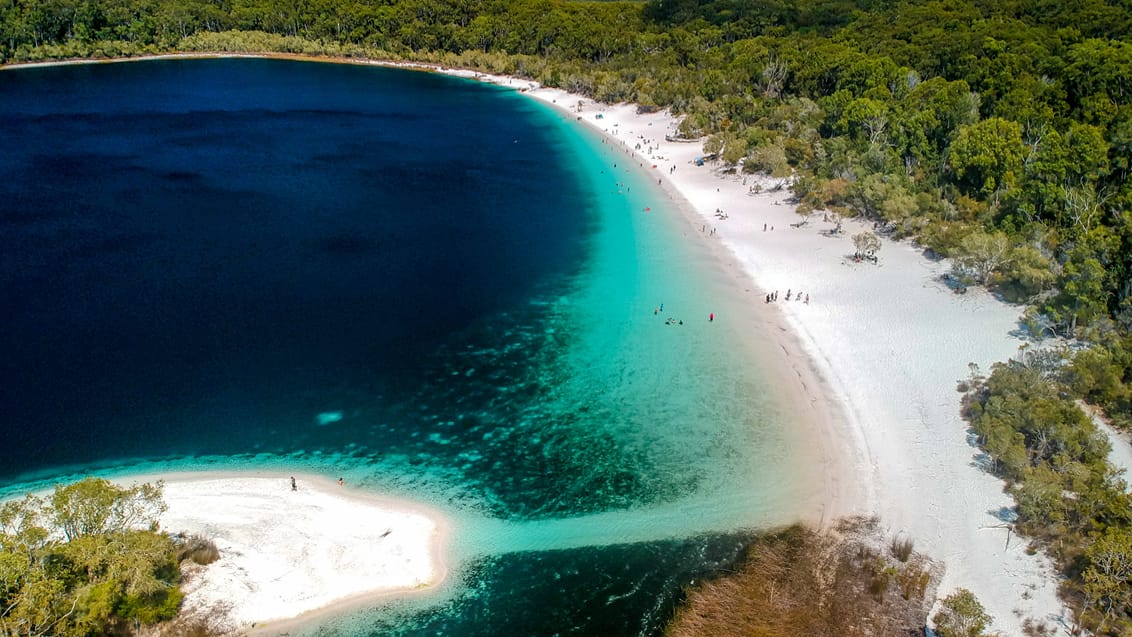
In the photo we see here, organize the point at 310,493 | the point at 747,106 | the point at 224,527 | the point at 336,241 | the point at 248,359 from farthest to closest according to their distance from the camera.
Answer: the point at 747,106, the point at 336,241, the point at 248,359, the point at 310,493, the point at 224,527

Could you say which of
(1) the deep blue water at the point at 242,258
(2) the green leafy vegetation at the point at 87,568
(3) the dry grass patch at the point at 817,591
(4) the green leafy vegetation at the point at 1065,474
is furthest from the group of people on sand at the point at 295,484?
(4) the green leafy vegetation at the point at 1065,474

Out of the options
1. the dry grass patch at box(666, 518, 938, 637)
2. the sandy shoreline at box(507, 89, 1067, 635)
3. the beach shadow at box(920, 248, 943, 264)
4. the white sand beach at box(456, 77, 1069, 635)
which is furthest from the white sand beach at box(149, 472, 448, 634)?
the beach shadow at box(920, 248, 943, 264)

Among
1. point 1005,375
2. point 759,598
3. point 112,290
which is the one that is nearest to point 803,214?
point 1005,375

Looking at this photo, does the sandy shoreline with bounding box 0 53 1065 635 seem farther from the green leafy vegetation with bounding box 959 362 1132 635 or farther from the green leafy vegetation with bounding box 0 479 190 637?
the green leafy vegetation with bounding box 0 479 190 637

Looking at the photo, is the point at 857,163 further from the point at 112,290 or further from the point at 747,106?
the point at 112,290

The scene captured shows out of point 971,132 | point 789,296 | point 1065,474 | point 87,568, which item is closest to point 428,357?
point 87,568

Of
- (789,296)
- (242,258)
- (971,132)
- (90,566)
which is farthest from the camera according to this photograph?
(971,132)

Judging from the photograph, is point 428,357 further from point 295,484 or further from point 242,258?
point 242,258
